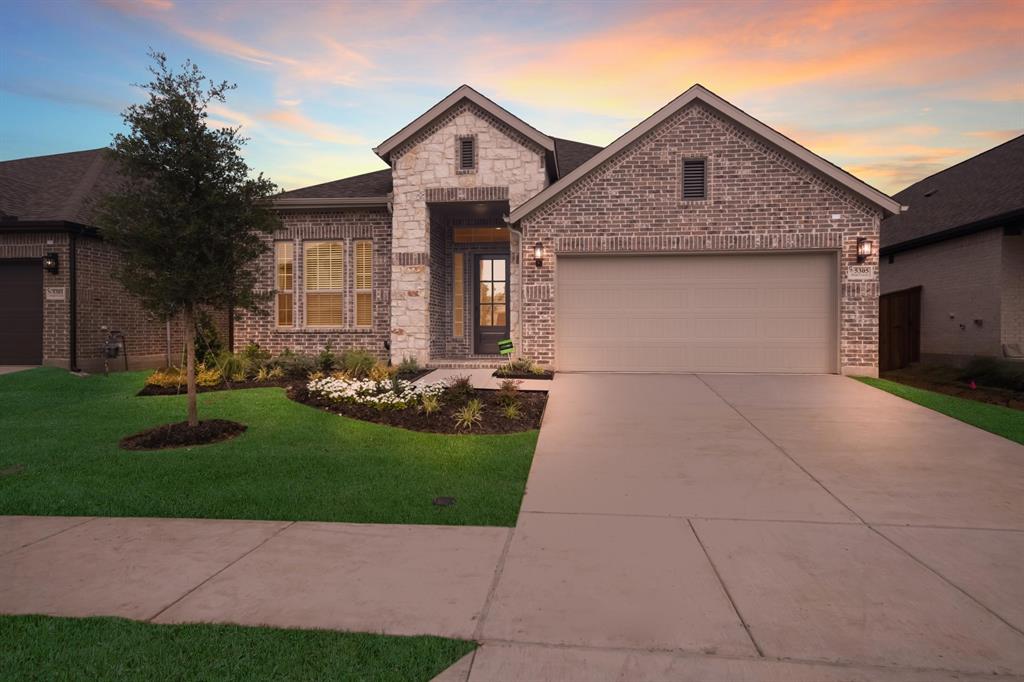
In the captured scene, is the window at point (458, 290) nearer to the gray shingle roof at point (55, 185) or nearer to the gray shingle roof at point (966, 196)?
the gray shingle roof at point (55, 185)

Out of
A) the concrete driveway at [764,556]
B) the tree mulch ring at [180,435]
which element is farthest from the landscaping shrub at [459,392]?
the tree mulch ring at [180,435]

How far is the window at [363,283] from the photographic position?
48.6 ft

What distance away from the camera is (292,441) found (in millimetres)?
7473

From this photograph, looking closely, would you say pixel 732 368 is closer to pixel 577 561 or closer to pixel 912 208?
pixel 577 561

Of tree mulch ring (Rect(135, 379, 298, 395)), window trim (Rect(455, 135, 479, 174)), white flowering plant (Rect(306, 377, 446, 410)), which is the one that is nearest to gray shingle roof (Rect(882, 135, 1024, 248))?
window trim (Rect(455, 135, 479, 174))

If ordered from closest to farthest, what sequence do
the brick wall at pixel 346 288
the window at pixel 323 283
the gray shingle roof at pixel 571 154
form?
1. the brick wall at pixel 346 288
2. the window at pixel 323 283
3. the gray shingle roof at pixel 571 154

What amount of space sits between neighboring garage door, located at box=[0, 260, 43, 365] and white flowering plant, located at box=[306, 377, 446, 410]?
9185mm

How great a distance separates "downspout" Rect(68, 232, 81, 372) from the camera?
13.9 meters

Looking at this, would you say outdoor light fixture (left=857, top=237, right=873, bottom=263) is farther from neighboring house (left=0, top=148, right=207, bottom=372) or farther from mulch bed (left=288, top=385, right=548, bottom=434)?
neighboring house (left=0, top=148, right=207, bottom=372)

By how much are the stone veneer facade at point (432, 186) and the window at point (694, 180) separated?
323 centimetres

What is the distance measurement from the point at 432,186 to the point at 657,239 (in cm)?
545

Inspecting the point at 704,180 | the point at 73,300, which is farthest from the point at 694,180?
the point at 73,300

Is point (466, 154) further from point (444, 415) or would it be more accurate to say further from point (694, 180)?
point (444, 415)

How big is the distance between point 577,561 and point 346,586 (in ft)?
5.00
